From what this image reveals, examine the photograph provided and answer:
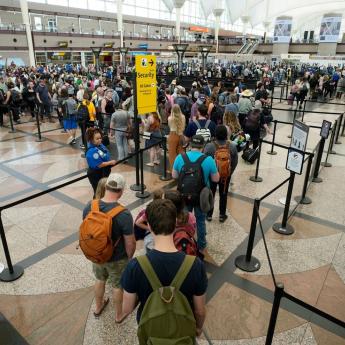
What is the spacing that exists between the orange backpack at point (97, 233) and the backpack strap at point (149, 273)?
0.93m

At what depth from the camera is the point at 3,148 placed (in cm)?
956

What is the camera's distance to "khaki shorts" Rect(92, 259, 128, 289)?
3010 millimetres

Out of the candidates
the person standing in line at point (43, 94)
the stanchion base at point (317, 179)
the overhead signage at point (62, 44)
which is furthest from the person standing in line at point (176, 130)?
the overhead signage at point (62, 44)

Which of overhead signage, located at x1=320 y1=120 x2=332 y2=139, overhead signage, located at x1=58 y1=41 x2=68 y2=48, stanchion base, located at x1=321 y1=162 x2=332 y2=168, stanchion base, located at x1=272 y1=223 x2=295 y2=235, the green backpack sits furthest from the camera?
overhead signage, located at x1=58 y1=41 x2=68 y2=48

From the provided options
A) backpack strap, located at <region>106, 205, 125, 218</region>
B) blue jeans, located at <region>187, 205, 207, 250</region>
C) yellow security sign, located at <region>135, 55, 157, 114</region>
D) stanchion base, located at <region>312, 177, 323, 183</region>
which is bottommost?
stanchion base, located at <region>312, 177, 323, 183</region>

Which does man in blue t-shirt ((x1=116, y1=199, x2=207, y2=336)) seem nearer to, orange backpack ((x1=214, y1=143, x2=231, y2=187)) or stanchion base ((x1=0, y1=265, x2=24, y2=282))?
stanchion base ((x1=0, y1=265, x2=24, y2=282))

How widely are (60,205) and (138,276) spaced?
4560 mm

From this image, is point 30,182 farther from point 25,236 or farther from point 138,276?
point 138,276

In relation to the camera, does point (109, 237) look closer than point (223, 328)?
Yes

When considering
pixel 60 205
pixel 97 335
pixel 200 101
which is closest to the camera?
pixel 97 335

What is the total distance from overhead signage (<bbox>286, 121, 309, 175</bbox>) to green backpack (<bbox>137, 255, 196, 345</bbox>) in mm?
3328

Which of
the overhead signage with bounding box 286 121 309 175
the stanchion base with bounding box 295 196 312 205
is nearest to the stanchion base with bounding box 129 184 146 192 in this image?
the overhead signage with bounding box 286 121 309 175

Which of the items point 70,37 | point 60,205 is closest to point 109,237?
point 60,205

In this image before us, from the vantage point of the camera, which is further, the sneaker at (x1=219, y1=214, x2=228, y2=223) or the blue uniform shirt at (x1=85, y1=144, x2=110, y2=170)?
the sneaker at (x1=219, y1=214, x2=228, y2=223)
